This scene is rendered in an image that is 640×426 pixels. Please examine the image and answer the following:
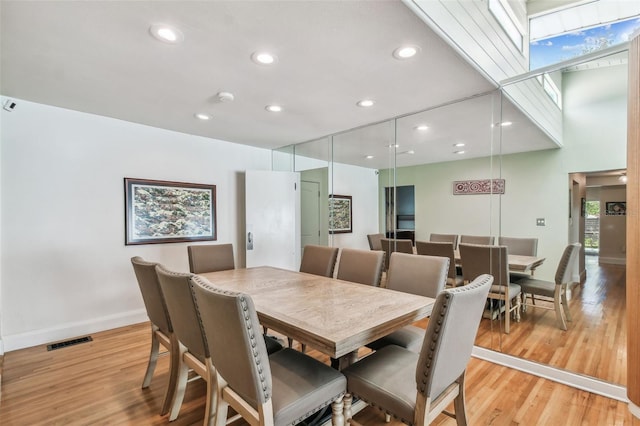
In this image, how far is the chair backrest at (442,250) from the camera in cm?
318

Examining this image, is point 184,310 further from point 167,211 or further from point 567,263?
point 567,263

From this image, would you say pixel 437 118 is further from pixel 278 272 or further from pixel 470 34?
pixel 278 272

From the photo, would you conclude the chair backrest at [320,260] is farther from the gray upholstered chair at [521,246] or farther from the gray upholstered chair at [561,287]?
the gray upholstered chair at [561,287]

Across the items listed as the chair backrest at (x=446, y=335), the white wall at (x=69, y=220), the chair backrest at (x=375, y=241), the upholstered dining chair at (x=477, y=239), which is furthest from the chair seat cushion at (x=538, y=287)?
the white wall at (x=69, y=220)

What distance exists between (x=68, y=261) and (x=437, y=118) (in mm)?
4268

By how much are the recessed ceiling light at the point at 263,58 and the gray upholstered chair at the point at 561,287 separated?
2.85m

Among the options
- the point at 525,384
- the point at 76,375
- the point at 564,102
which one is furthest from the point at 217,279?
the point at 564,102

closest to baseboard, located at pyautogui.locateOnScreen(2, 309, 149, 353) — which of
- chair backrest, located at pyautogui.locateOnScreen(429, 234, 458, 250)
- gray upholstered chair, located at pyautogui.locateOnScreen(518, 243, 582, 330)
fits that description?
chair backrest, located at pyautogui.locateOnScreen(429, 234, 458, 250)

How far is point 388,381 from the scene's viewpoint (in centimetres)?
139

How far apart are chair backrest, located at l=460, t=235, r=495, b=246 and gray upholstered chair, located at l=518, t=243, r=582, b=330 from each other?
55 cm

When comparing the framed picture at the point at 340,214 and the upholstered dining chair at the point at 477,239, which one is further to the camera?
the framed picture at the point at 340,214

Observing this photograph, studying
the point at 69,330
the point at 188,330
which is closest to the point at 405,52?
the point at 188,330

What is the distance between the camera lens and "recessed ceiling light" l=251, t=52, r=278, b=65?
2018 mm

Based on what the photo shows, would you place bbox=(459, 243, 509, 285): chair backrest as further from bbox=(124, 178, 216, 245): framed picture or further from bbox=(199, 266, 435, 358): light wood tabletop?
bbox=(124, 178, 216, 245): framed picture
